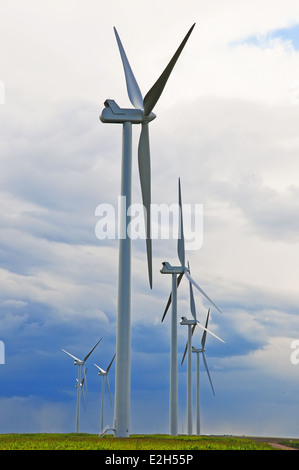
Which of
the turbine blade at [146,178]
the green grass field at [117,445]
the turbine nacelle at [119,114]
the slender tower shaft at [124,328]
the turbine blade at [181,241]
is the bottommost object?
the green grass field at [117,445]

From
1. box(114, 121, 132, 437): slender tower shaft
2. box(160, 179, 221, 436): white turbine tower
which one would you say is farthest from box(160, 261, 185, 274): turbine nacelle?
box(114, 121, 132, 437): slender tower shaft

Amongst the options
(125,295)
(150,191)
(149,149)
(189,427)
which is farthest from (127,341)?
(189,427)

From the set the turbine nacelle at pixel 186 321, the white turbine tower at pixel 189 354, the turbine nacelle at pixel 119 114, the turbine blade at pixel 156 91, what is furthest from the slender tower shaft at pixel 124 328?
the turbine nacelle at pixel 186 321

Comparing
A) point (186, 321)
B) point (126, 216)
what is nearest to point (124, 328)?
point (126, 216)

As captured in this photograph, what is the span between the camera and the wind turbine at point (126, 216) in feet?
106

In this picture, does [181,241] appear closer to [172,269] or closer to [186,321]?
[172,269]

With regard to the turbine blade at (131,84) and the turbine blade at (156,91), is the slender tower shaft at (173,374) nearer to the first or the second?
the turbine blade at (131,84)

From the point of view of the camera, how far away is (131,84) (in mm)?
40688

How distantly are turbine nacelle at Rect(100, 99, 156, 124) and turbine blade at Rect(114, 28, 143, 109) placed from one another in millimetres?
3608

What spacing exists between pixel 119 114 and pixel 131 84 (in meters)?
5.75

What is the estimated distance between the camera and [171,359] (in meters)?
56.5

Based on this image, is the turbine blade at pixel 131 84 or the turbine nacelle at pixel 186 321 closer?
the turbine blade at pixel 131 84
